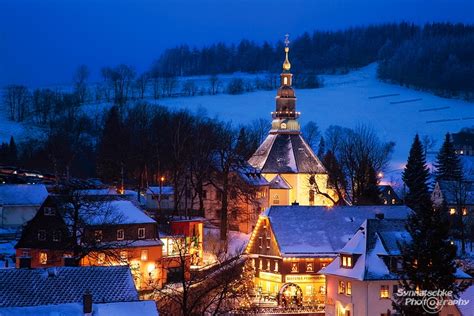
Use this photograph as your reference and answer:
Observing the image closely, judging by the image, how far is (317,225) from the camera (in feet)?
207

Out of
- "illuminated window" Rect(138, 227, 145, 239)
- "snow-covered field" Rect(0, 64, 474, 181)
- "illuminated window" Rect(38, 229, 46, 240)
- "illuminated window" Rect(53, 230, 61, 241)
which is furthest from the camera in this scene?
"snow-covered field" Rect(0, 64, 474, 181)

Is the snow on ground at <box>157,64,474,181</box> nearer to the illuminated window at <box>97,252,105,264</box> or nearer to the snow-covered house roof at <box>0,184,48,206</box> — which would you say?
the snow-covered house roof at <box>0,184,48,206</box>

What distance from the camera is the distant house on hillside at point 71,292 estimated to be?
33.9 meters

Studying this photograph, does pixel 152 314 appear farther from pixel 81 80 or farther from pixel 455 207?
pixel 81 80

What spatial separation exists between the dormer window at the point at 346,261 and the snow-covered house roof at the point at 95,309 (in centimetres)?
2165

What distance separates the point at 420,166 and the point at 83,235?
5476 centimetres

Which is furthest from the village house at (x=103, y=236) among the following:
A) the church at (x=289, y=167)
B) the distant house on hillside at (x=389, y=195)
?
the distant house on hillside at (x=389, y=195)

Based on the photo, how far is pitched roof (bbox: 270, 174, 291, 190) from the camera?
8169 cm

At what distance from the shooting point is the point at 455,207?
90688 millimetres

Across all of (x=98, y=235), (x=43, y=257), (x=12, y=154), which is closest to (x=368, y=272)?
(x=98, y=235)

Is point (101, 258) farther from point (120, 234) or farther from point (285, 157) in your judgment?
point (285, 157)

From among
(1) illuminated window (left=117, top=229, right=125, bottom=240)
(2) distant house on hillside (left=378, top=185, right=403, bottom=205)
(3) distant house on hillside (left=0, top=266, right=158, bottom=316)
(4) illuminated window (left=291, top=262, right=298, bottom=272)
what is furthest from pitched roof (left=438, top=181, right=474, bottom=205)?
(3) distant house on hillside (left=0, top=266, right=158, bottom=316)

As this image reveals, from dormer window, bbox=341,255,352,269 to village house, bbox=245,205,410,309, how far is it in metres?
3.64

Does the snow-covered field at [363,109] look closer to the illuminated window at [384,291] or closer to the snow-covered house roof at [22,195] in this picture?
the snow-covered house roof at [22,195]
